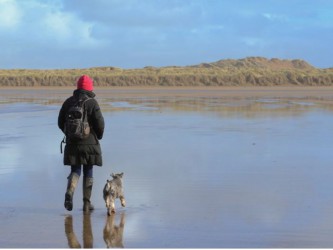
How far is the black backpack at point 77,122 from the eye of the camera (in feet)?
22.9

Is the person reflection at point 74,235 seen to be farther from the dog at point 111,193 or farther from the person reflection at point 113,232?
the dog at point 111,193

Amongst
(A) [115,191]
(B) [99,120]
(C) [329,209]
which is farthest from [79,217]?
(C) [329,209]

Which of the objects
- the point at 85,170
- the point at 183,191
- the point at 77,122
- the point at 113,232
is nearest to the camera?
the point at 113,232

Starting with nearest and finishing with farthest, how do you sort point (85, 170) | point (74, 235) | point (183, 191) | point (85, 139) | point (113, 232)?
point (74, 235), point (113, 232), point (85, 139), point (85, 170), point (183, 191)

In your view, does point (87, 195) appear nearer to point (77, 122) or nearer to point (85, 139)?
point (85, 139)

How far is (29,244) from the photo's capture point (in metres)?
5.76

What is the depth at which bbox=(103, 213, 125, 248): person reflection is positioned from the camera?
5851 millimetres

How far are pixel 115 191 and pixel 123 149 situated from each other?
5.36m

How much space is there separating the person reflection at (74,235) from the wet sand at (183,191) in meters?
0.01

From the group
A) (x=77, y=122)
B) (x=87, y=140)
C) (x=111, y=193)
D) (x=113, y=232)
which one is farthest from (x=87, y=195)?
(x=113, y=232)

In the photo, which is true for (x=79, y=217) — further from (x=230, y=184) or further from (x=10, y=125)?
(x=10, y=125)

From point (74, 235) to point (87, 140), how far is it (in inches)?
54.4

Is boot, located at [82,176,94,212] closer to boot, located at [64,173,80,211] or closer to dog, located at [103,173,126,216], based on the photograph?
boot, located at [64,173,80,211]

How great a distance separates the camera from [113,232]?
20.6 ft
